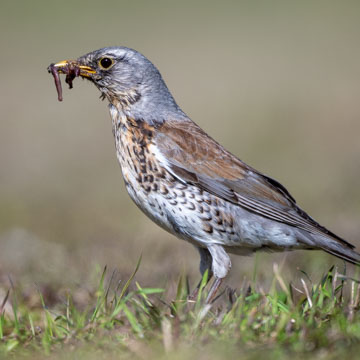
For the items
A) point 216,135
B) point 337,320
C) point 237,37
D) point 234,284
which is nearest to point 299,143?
point 216,135

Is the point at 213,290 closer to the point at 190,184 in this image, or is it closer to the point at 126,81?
the point at 190,184

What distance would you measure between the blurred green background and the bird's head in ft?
4.53

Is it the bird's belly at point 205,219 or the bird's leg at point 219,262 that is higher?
the bird's belly at point 205,219

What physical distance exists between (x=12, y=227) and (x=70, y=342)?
638cm

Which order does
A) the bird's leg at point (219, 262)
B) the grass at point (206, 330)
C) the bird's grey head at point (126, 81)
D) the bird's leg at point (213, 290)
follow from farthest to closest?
the bird's grey head at point (126, 81) → the bird's leg at point (219, 262) → the bird's leg at point (213, 290) → the grass at point (206, 330)

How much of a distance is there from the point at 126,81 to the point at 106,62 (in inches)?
8.9

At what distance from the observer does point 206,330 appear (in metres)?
4.59

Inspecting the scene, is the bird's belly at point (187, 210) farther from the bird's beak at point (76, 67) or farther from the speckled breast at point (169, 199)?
the bird's beak at point (76, 67)

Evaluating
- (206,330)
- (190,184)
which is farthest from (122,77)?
(206,330)

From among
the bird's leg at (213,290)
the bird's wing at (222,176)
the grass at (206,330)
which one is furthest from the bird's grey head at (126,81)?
the grass at (206,330)

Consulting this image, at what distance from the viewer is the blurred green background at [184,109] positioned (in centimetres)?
820

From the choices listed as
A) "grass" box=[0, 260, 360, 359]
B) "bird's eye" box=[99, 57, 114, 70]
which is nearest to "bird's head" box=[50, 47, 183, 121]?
"bird's eye" box=[99, 57, 114, 70]

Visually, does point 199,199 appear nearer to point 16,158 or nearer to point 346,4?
point 16,158

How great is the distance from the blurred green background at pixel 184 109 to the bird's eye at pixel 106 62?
175 cm
